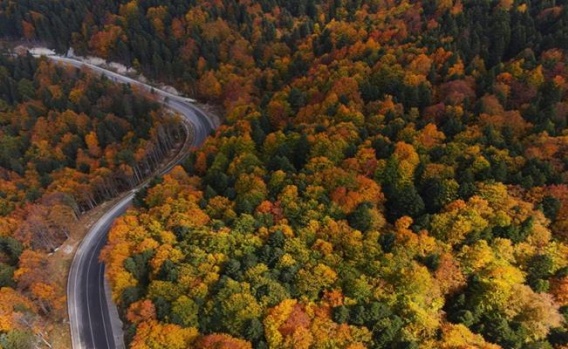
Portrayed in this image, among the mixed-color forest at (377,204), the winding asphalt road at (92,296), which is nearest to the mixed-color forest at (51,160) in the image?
the mixed-color forest at (377,204)

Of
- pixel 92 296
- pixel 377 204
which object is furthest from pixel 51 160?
pixel 377 204

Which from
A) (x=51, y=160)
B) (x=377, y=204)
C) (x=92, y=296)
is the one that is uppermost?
(x=377, y=204)

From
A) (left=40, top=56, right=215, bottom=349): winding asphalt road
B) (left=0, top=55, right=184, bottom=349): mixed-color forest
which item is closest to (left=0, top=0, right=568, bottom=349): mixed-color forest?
(left=0, top=55, right=184, bottom=349): mixed-color forest

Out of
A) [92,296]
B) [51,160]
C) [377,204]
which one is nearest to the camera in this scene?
[377,204]

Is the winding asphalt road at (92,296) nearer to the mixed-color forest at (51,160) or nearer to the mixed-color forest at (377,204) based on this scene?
the mixed-color forest at (51,160)

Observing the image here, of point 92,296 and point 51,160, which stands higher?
point 51,160

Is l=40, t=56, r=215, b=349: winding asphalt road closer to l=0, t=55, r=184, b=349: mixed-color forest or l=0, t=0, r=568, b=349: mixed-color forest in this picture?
l=0, t=55, r=184, b=349: mixed-color forest

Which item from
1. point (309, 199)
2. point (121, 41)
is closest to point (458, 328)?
point (309, 199)

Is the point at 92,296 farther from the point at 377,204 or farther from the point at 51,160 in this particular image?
the point at 51,160
